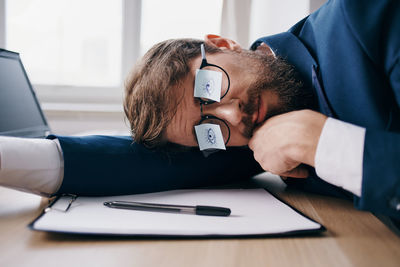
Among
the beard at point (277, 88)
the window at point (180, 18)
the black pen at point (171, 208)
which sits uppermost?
the window at point (180, 18)

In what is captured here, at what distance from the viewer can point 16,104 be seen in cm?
118

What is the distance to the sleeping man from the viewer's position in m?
0.57

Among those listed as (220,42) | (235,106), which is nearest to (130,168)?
(235,106)

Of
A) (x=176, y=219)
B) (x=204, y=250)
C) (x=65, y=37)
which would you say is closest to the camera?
(x=204, y=250)

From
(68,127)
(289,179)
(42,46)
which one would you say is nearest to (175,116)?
(289,179)

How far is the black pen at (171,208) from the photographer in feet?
2.02

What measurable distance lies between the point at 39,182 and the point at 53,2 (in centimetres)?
185

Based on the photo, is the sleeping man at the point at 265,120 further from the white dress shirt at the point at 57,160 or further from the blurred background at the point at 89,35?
the blurred background at the point at 89,35

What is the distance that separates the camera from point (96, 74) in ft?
7.43

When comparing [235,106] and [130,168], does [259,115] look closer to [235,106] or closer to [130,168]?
[235,106]

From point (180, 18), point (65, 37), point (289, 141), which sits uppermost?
point (180, 18)

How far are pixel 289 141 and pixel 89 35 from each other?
6.32 feet

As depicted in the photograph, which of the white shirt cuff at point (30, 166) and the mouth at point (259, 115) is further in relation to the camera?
the mouth at point (259, 115)

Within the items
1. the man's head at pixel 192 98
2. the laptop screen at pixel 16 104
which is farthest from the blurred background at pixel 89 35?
the man's head at pixel 192 98
